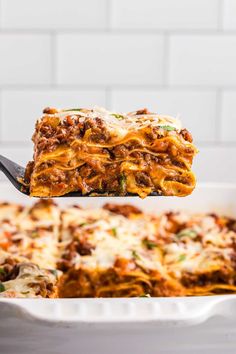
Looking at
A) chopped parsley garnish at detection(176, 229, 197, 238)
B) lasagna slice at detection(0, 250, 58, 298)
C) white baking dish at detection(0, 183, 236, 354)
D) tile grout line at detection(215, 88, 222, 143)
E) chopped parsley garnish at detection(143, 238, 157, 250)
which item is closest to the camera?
white baking dish at detection(0, 183, 236, 354)

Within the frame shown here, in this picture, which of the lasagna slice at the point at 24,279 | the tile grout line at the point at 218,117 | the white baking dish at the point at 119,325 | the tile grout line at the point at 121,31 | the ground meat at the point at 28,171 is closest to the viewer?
the white baking dish at the point at 119,325

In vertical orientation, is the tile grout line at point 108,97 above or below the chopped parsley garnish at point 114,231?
above

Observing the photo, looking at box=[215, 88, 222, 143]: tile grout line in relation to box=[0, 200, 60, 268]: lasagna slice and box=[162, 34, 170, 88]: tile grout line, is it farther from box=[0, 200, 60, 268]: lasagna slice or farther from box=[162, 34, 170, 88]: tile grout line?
box=[0, 200, 60, 268]: lasagna slice

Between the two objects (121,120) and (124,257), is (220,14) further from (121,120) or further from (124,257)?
(121,120)

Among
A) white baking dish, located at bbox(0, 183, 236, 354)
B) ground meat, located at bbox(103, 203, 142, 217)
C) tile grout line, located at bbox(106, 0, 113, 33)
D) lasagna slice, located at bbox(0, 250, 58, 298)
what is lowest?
ground meat, located at bbox(103, 203, 142, 217)

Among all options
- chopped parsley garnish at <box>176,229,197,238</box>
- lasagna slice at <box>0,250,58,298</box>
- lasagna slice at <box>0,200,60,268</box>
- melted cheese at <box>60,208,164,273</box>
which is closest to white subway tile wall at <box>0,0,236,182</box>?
lasagna slice at <box>0,200,60,268</box>

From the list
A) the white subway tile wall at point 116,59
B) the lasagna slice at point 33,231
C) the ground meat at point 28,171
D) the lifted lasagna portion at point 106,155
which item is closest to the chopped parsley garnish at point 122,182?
the lifted lasagna portion at point 106,155

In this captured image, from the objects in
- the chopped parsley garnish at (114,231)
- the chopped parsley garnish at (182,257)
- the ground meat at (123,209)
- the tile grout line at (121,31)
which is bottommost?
the chopped parsley garnish at (182,257)

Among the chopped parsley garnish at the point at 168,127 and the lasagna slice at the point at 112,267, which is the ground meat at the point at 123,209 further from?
the chopped parsley garnish at the point at 168,127
